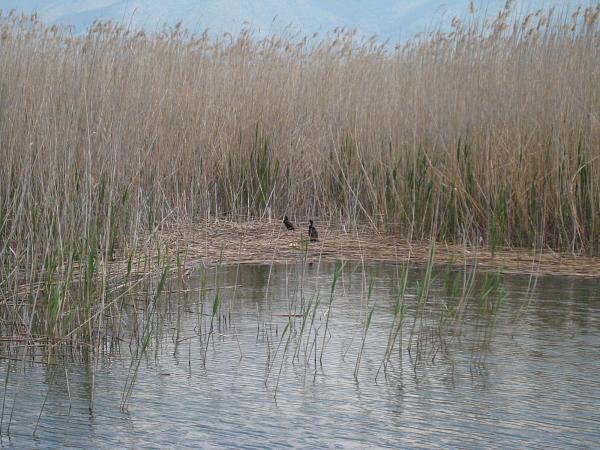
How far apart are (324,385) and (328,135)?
5393 millimetres

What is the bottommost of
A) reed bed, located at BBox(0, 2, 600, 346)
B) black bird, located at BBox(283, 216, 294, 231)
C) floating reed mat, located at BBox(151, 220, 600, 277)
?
floating reed mat, located at BBox(151, 220, 600, 277)

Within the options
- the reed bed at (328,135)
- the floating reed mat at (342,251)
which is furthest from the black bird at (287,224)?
the reed bed at (328,135)

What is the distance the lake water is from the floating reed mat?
1190 mm

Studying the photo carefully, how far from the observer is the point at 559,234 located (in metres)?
6.56

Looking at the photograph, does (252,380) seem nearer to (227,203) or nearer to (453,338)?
(453,338)

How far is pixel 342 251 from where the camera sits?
6430 millimetres

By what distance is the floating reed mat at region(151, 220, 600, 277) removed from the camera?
19.6ft

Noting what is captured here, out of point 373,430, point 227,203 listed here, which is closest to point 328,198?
point 227,203

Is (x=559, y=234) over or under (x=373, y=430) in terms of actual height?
over

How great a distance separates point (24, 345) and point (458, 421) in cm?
172

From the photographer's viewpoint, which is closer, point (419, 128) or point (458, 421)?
point (458, 421)

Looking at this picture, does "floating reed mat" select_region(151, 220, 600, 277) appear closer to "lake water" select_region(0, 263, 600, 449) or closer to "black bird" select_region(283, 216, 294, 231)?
"black bird" select_region(283, 216, 294, 231)

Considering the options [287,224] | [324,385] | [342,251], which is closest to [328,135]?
[287,224]

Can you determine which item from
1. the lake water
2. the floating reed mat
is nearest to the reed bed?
the floating reed mat
